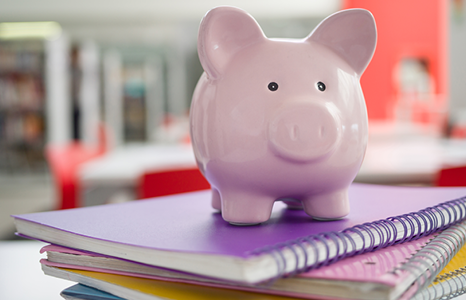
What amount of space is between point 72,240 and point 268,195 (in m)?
0.22

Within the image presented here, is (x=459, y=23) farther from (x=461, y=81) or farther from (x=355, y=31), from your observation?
(x=355, y=31)

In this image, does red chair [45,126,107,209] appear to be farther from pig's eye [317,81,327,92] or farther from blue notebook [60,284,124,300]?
pig's eye [317,81,327,92]

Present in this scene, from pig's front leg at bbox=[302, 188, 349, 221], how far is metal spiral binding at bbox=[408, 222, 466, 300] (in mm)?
100

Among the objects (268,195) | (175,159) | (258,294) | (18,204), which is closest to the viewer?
(258,294)

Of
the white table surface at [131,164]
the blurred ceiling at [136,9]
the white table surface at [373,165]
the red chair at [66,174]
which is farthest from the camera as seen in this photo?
the blurred ceiling at [136,9]

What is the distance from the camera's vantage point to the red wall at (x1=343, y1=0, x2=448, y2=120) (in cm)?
740

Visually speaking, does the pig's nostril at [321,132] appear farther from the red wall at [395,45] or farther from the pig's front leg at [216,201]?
the red wall at [395,45]

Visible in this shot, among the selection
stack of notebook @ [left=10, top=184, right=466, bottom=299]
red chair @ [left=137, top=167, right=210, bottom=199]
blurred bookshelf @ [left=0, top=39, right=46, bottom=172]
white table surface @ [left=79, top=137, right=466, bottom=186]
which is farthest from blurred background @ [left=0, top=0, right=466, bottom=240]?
stack of notebook @ [left=10, top=184, right=466, bottom=299]

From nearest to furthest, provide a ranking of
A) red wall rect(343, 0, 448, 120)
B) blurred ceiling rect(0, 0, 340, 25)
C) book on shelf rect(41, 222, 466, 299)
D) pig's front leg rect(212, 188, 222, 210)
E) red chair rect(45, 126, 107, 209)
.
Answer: book on shelf rect(41, 222, 466, 299) < pig's front leg rect(212, 188, 222, 210) < red chair rect(45, 126, 107, 209) < blurred ceiling rect(0, 0, 340, 25) < red wall rect(343, 0, 448, 120)

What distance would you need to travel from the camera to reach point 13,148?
257 inches

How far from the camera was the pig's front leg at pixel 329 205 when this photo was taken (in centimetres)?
52

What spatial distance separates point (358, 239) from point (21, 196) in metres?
5.84

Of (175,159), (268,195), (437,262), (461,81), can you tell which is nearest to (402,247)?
(437,262)

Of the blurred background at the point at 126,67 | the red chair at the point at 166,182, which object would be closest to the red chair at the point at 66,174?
the red chair at the point at 166,182
